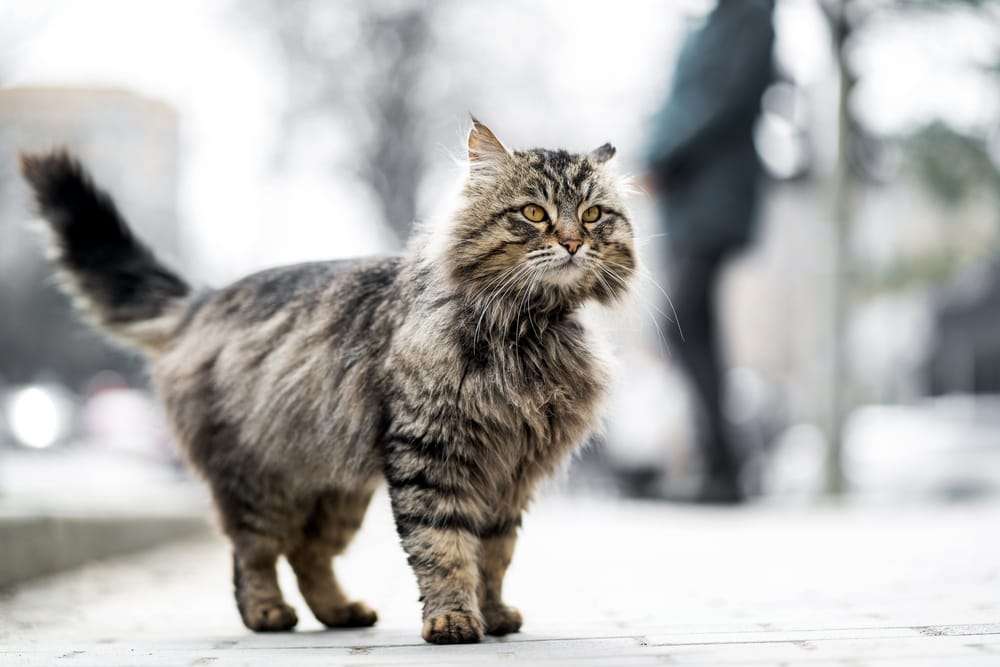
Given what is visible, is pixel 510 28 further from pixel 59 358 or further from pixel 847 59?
pixel 59 358

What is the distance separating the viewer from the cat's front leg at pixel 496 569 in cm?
285

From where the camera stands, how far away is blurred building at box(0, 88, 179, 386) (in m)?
4.91

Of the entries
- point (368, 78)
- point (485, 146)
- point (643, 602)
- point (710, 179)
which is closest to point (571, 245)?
point (485, 146)

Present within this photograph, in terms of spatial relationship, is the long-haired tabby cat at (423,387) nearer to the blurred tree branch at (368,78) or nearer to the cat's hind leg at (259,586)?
the cat's hind leg at (259,586)

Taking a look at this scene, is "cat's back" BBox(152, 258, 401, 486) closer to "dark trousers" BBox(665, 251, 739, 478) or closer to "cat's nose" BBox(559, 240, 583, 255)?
"cat's nose" BBox(559, 240, 583, 255)

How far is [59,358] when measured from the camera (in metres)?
22.2

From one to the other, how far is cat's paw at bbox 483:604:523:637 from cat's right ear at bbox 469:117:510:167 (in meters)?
1.27

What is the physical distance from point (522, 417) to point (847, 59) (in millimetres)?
6248

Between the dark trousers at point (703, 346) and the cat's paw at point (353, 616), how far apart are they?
3.49 m

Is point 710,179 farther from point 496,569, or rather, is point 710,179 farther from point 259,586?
point 259,586

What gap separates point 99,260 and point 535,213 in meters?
1.77

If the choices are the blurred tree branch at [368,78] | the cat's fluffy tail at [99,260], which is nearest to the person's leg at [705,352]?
the cat's fluffy tail at [99,260]

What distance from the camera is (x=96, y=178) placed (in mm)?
3752

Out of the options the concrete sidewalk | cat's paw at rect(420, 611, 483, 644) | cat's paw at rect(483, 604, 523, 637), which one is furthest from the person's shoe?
cat's paw at rect(420, 611, 483, 644)
